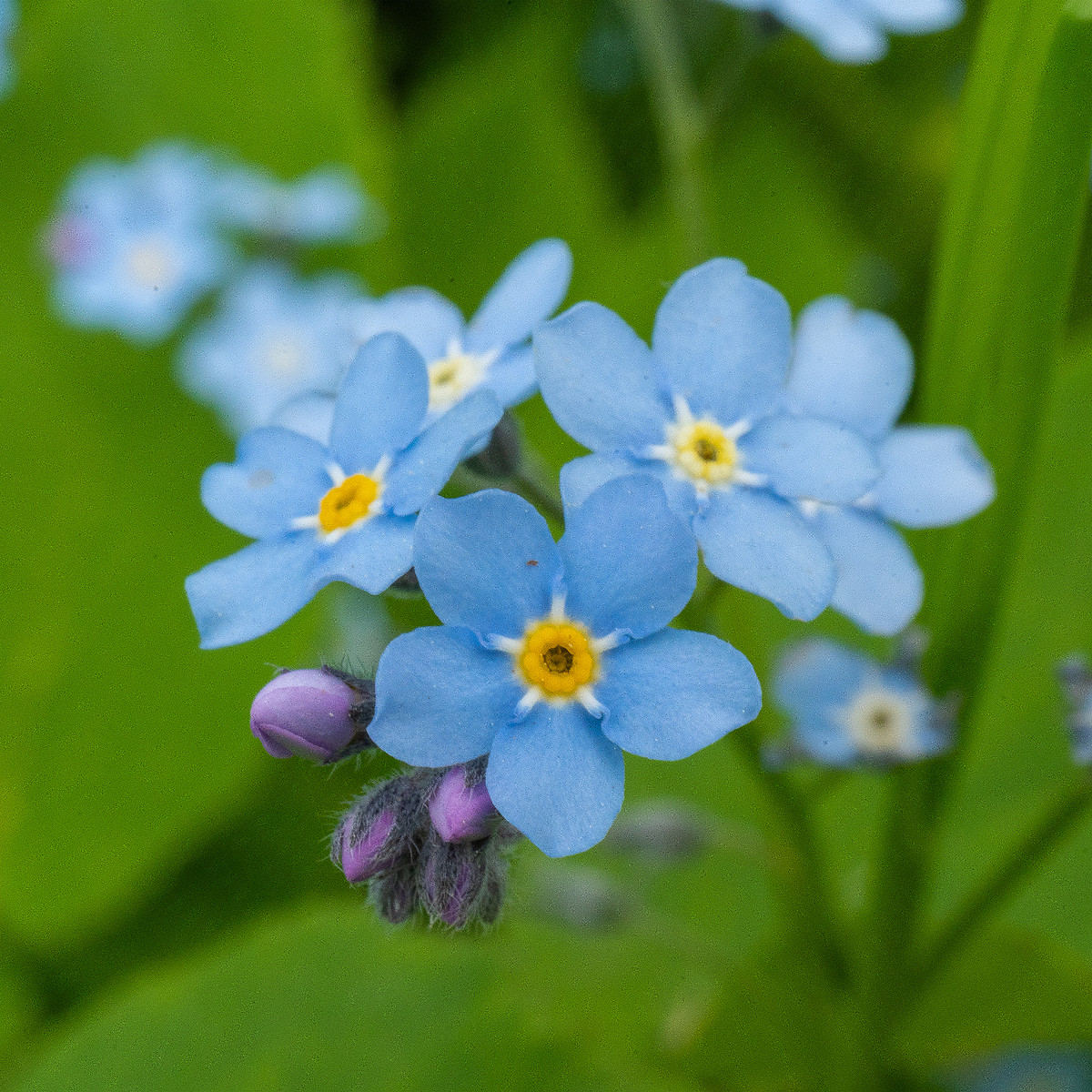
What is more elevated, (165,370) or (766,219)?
(766,219)

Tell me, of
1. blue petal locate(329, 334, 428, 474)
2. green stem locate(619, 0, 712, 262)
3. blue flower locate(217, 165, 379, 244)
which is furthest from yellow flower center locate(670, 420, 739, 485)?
blue flower locate(217, 165, 379, 244)

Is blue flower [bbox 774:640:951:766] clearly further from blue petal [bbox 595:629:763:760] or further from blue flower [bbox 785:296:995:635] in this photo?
blue petal [bbox 595:629:763:760]

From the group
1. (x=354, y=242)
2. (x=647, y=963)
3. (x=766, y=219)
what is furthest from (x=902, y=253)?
(x=647, y=963)

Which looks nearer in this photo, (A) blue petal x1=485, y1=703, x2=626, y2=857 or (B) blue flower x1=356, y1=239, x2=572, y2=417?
(A) blue petal x1=485, y1=703, x2=626, y2=857

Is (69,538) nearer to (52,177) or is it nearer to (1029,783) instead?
(52,177)

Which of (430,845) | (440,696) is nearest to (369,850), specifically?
(430,845)

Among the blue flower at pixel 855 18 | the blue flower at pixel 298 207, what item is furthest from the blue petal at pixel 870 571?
the blue flower at pixel 298 207
